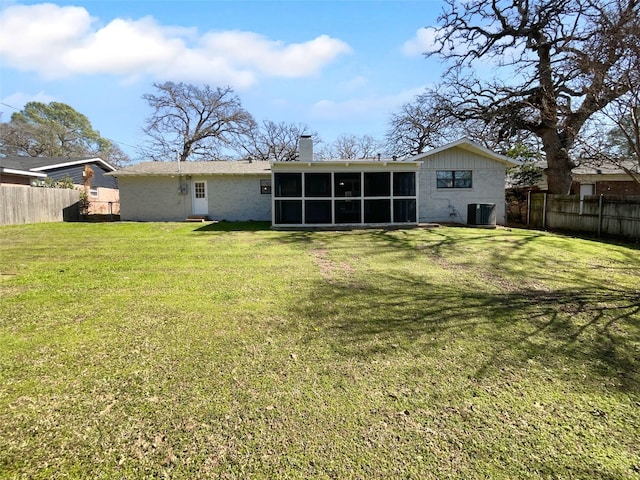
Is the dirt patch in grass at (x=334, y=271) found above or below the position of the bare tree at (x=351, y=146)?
below

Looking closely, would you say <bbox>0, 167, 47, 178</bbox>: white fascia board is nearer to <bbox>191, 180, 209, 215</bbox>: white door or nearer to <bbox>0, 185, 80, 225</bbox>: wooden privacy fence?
<bbox>0, 185, 80, 225</bbox>: wooden privacy fence

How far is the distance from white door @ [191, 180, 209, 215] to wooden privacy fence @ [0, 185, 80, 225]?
656 cm

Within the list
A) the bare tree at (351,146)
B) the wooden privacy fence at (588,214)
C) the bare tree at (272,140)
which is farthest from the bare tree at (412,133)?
the wooden privacy fence at (588,214)

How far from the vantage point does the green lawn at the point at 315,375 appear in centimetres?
223

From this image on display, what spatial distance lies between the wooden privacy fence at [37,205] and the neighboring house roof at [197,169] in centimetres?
305

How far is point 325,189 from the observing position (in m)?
14.3

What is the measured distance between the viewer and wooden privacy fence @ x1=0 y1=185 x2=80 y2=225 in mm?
14878

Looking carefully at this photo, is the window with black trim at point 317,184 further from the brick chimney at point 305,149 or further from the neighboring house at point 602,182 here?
the neighboring house at point 602,182

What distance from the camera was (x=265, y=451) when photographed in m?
2.27

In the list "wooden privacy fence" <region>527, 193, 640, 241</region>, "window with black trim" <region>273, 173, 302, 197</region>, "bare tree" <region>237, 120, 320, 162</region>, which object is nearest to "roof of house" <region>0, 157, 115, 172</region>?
"bare tree" <region>237, 120, 320, 162</region>

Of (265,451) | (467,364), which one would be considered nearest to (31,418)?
(265,451)

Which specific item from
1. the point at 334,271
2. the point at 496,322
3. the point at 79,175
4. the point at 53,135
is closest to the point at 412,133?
the point at 79,175

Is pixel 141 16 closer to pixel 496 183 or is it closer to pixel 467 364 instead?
pixel 467 364

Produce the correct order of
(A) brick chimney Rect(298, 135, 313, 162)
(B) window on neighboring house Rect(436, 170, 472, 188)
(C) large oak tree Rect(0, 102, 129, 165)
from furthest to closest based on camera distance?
(C) large oak tree Rect(0, 102, 129, 165) < (B) window on neighboring house Rect(436, 170, 472, 188) < (A) brick chimney Rect(298, 135, 313, 162)
